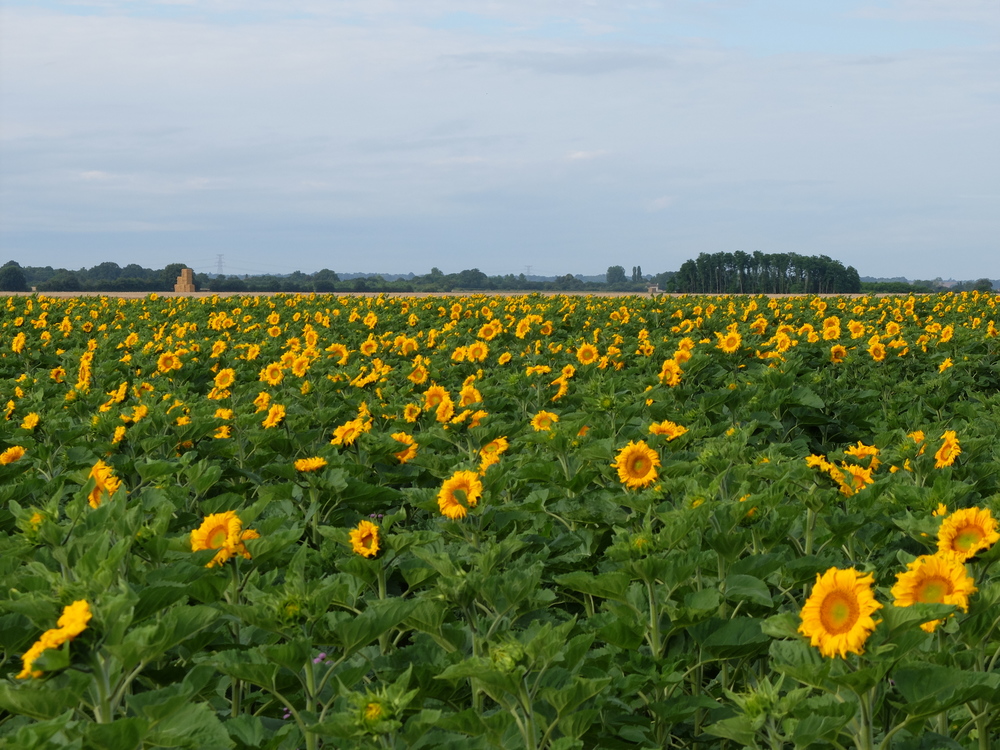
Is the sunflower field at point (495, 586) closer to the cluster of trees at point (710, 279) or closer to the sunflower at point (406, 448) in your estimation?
the sunflower at point (406, 448)

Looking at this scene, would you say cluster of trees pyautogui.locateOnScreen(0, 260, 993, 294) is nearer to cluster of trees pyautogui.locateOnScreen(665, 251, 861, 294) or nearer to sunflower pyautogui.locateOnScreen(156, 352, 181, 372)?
cluster of trees pyautogui.locateOnScreen(665, 251, 861, 294)

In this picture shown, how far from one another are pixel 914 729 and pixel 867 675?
506mm

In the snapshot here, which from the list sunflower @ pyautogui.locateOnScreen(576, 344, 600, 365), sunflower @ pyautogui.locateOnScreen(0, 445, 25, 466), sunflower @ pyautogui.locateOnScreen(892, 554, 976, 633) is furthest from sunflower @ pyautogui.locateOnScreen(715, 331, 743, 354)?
sunflower @ pyautogui.locateOnScreen(892, 554, 976, 633)

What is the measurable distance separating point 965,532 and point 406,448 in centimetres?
432

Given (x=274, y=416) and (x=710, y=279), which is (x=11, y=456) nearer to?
(x=274, y=416)

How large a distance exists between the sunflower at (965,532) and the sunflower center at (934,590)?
322 mm

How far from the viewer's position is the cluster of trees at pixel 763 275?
85188 millimetres

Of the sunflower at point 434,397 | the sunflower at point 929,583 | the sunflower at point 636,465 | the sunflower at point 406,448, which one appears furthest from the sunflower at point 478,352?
the sunflower at point 929,583

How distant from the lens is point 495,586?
347 cm

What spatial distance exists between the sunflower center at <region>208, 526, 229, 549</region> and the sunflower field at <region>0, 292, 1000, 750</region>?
0.01m

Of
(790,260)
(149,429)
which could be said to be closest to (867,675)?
(149,429)

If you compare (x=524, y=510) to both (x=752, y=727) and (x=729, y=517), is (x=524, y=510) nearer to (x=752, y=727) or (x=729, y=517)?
(x=729, y=517)

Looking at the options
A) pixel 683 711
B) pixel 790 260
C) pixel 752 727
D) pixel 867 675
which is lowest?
pixel 683 711

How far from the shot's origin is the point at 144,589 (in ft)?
10.1
